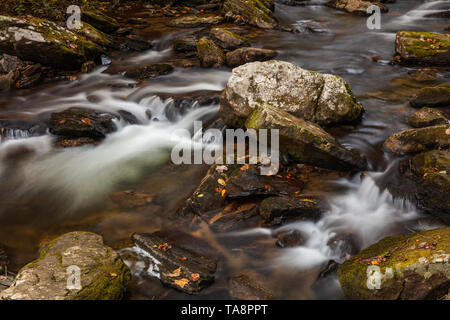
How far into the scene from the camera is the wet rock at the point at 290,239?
204 inches

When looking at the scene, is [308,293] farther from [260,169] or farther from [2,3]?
[2,3]

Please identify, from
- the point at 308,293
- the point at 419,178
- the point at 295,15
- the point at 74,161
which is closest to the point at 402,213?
the point at 419,178

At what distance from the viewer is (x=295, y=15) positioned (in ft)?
56.1

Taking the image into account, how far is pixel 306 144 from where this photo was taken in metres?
6.25

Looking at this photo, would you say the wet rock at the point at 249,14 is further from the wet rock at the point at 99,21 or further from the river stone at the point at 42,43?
the river stone at the point at 42,43

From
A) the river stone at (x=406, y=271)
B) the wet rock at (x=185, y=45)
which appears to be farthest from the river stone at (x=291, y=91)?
the wet rock at (x=185, y=45)

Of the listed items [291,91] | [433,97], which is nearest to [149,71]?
[291,91]

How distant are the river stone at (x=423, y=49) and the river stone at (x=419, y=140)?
202 inches

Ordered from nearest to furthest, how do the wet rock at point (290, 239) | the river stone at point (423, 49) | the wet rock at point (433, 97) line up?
the wet rock at point (290, 239)
the wet rock at point (433, 97)
the river stone at point (423, 49)

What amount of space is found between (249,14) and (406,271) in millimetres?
13603

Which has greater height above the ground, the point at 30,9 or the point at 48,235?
the point at 30,9

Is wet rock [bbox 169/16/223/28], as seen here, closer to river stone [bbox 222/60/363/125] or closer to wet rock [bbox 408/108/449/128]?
river stone [bbox 222/60/363/125]
